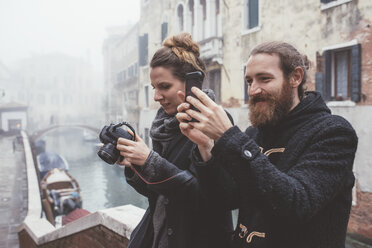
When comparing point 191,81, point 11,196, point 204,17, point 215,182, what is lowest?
point 11,196

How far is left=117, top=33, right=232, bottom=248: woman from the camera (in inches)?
45.6

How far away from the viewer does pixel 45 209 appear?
9836mm

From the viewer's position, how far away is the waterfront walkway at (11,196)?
21.0 feet

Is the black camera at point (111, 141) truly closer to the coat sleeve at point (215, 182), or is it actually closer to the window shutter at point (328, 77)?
the coat sleeve at point (215, 182)

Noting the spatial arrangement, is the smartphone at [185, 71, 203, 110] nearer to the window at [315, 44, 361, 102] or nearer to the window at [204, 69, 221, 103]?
the window at [315, 44, 361, 102]

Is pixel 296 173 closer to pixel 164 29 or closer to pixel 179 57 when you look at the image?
pixel 179 57

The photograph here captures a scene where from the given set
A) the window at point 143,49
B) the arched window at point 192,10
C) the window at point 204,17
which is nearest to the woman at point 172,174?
the window at point 204,17

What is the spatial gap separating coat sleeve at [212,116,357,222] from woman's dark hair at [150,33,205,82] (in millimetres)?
479

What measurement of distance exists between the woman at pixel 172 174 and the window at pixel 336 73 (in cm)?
589

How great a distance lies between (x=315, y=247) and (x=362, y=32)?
6.32 metres

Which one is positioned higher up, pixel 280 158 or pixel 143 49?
pixel 143 49

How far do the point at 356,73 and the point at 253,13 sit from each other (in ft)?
12.4

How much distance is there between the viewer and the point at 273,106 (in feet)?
3.63

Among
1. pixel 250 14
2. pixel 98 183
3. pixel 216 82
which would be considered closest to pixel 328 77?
pixel 250 14
